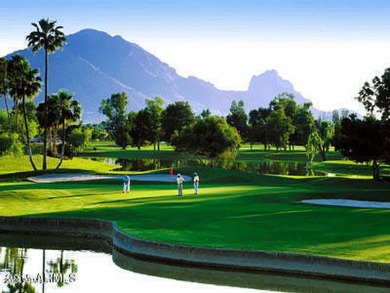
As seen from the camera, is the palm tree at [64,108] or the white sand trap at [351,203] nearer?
the white sand trap at [351,203]

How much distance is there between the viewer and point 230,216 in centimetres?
3494

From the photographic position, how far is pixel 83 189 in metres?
52.3

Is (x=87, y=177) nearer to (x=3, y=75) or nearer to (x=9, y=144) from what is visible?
(x=9, y=144)

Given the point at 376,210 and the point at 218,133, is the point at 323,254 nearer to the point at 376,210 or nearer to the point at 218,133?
the point at 376,210

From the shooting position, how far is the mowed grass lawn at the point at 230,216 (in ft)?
88.8

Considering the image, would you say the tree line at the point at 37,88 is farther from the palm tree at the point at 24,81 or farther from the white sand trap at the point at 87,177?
the white sand trap at the point at 87,177

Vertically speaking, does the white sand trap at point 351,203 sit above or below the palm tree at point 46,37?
below

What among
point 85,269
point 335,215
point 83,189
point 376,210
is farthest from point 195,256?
point 83,189

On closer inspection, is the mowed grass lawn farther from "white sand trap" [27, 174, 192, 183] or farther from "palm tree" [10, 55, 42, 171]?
"palm tree" [10, 55, 42, 171]

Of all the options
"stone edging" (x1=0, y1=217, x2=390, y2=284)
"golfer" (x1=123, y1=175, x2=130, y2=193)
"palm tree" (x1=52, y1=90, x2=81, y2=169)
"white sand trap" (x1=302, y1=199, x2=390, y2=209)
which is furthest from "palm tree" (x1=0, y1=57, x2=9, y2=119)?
"stone edging" (x1=0, y1=217, x2=390, y2=284)

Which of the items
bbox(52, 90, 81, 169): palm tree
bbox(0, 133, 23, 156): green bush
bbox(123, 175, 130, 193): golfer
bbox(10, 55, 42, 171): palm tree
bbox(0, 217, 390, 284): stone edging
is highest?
bbox(10, 55, 42, 171): palm tree

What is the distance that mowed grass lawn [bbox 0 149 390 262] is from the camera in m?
A: 27.1

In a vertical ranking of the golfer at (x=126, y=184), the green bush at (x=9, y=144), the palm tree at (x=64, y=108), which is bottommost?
the golfer at (x=126, y=184)

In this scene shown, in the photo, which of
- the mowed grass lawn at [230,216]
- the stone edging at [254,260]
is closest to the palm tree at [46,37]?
the mowed grass lawn at [230,216]
